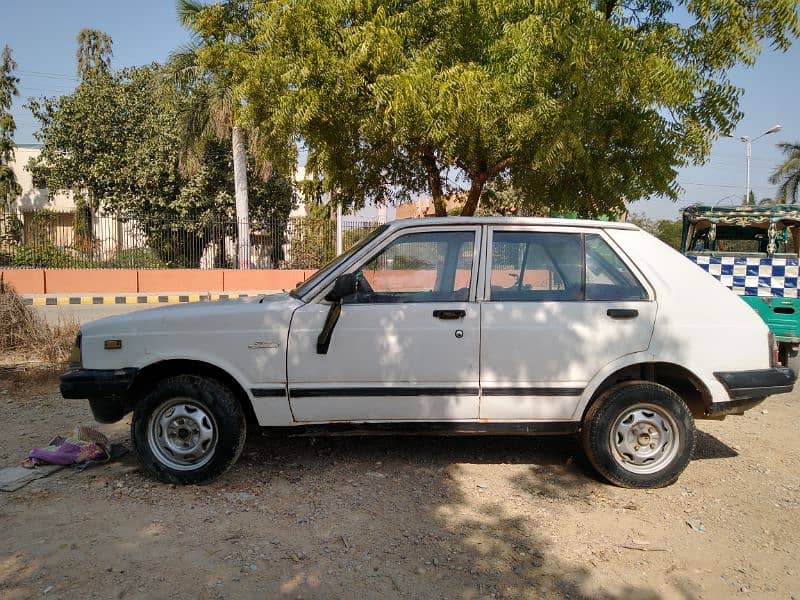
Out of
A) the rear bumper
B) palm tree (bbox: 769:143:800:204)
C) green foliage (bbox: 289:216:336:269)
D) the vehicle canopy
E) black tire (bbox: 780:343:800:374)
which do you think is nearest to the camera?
the rear bumper

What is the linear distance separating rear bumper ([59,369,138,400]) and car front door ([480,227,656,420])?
2305 mm

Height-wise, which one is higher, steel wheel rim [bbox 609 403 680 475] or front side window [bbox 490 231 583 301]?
front side window [bbox 490 231 583 301]

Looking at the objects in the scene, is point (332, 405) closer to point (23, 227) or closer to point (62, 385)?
point (62, 385)

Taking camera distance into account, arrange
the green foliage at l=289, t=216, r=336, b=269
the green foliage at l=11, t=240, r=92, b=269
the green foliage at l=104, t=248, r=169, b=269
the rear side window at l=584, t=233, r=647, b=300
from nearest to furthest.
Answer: the rear side window at l=584, t=233, r=647, b=300
the green foliage at l=11, t=240, r=92, b=269
the green foliage at l=104, t=248, r=169, b=269
the green foliage at l=289, t=216, r=336, b=269

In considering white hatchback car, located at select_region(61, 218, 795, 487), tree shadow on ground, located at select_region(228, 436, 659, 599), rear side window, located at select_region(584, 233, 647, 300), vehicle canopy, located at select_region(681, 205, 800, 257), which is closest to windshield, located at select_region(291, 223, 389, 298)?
A: white hatchback car, located at select_region(61, 218, 795, 487)

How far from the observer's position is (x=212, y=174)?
24.5m

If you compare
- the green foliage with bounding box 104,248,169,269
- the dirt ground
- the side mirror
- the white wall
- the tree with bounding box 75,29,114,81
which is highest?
the tree with bounding box 75,29,114,81

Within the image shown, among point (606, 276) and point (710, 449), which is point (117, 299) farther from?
point (710, 449)

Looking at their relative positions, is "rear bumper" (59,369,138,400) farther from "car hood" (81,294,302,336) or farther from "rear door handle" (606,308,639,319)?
"rear door handle" (606,308,639,319)

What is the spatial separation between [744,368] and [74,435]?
4902 millimetres

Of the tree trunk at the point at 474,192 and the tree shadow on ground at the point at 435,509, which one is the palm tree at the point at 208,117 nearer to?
the tree trunk at the point at 474,192

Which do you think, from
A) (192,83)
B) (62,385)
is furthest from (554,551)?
(192,83)

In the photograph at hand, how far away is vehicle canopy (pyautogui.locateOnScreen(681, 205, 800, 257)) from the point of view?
836cm

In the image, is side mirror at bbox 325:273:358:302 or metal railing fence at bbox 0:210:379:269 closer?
side mirror at bbox 325:273:358:302
